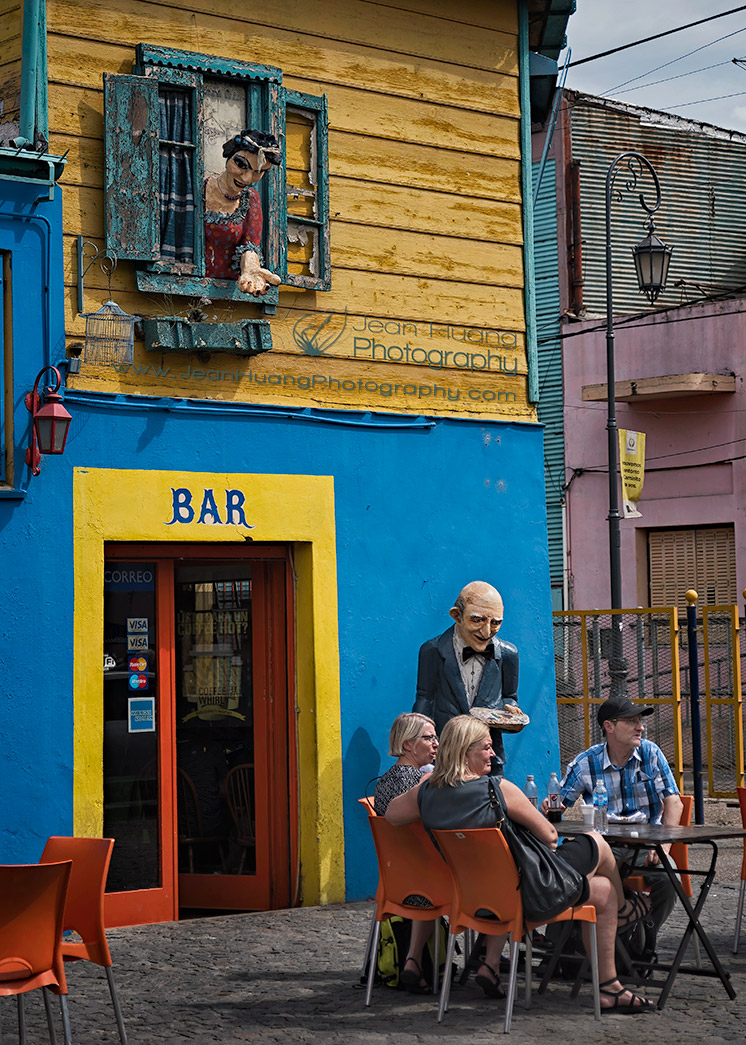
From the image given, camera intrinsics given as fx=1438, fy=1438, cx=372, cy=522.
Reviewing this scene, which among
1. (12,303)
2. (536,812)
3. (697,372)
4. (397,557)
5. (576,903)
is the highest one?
(697,372)

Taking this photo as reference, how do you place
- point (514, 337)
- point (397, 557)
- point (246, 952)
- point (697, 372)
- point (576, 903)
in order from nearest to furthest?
point (576, 903) → point (246, 952) → point (397, 557) → point (514, 337) → point (697, 372)

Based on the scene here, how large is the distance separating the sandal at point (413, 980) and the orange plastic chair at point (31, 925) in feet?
7.09

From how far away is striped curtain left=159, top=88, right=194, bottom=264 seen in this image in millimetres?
9227

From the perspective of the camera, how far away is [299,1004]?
22.4 feet

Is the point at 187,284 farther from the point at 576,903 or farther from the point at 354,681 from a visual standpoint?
the point at 576,903

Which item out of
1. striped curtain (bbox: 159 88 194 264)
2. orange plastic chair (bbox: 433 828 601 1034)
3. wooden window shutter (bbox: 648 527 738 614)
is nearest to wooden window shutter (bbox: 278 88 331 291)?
striped curtain (bbox: 159 88 194 264)

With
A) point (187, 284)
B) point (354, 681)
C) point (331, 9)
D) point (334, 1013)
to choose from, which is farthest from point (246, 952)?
point (331, 9)

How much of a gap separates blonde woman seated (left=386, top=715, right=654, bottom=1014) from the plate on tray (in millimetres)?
2205

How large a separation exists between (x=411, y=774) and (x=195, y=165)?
434cm

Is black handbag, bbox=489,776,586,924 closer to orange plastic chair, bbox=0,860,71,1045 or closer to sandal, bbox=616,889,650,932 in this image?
sandal, bbox=616,889,650,932

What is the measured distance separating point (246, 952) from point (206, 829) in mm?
1735

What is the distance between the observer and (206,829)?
31.7 ft

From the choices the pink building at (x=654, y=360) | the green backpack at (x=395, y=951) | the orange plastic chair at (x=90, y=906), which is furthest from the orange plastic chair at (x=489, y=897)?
the pink building at (x=654, y=360)

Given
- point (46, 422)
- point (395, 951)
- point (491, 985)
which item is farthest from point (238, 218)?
point (491, 985)
